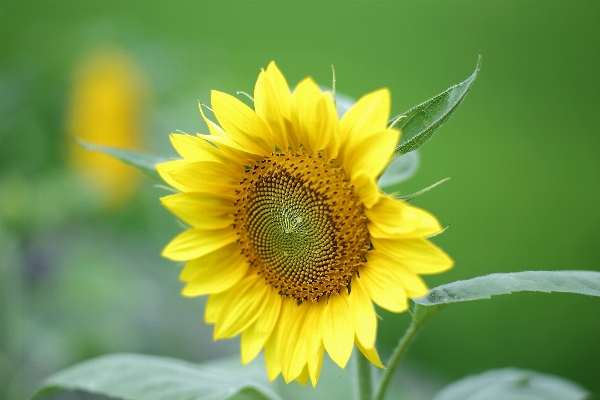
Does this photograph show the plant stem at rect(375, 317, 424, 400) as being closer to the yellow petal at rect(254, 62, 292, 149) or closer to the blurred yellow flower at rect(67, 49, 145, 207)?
the yellow petal at rect(254, 62, 292, 149)

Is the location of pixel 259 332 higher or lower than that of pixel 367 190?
lower

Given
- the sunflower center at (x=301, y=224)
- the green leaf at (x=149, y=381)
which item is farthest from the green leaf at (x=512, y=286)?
the green leaf at (x=149, y=381)

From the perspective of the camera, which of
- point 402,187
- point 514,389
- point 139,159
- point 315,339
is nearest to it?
point 315,339

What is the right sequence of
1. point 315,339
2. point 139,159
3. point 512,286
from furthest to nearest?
1. point 139,159
2. point 315,339
3. point 512,286

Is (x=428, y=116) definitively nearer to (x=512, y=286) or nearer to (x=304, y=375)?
(x=512, y=286)

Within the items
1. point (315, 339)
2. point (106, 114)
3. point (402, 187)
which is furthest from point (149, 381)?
point (402, 187)

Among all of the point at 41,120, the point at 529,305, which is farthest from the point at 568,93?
the point at 41,120

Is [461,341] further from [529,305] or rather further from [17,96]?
[17,96]
